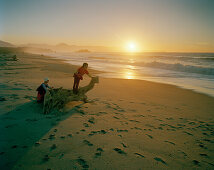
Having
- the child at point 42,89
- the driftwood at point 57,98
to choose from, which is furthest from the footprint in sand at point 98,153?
the child at point 42,89

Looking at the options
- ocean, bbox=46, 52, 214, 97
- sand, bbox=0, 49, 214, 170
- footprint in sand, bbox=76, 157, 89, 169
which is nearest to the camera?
footprint in sand, bbox=76, 157, 89, 169

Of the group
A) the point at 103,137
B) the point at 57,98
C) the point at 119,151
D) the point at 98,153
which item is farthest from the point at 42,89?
the point at 119,151

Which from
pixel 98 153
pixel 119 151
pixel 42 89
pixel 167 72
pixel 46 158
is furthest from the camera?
pixel 167 72

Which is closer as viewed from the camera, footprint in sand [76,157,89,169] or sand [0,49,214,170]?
footprint in sand [76,157,89,169]

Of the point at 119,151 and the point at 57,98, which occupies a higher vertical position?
the point at 57,98

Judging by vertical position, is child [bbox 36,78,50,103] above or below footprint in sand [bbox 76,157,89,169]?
above

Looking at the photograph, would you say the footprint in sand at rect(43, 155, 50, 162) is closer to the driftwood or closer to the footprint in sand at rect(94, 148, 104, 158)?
the footprint in sand at rect(94, 148, 104, 158)

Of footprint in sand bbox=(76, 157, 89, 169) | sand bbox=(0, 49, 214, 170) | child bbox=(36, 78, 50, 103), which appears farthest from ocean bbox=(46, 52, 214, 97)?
child bbox=(36, 78, 50, 103)

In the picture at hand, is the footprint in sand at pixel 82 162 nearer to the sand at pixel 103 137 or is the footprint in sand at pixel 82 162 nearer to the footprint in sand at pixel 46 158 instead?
the sand at pixel 103 137

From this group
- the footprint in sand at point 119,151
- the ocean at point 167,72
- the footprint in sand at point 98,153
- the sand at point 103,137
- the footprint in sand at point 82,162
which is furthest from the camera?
the ocean at point 167,72

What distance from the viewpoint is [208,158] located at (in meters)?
3.33

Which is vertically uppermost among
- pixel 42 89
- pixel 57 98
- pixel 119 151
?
pixel 42 89

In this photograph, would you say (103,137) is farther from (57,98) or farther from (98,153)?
(57,98)

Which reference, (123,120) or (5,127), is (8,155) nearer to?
(5,127)
